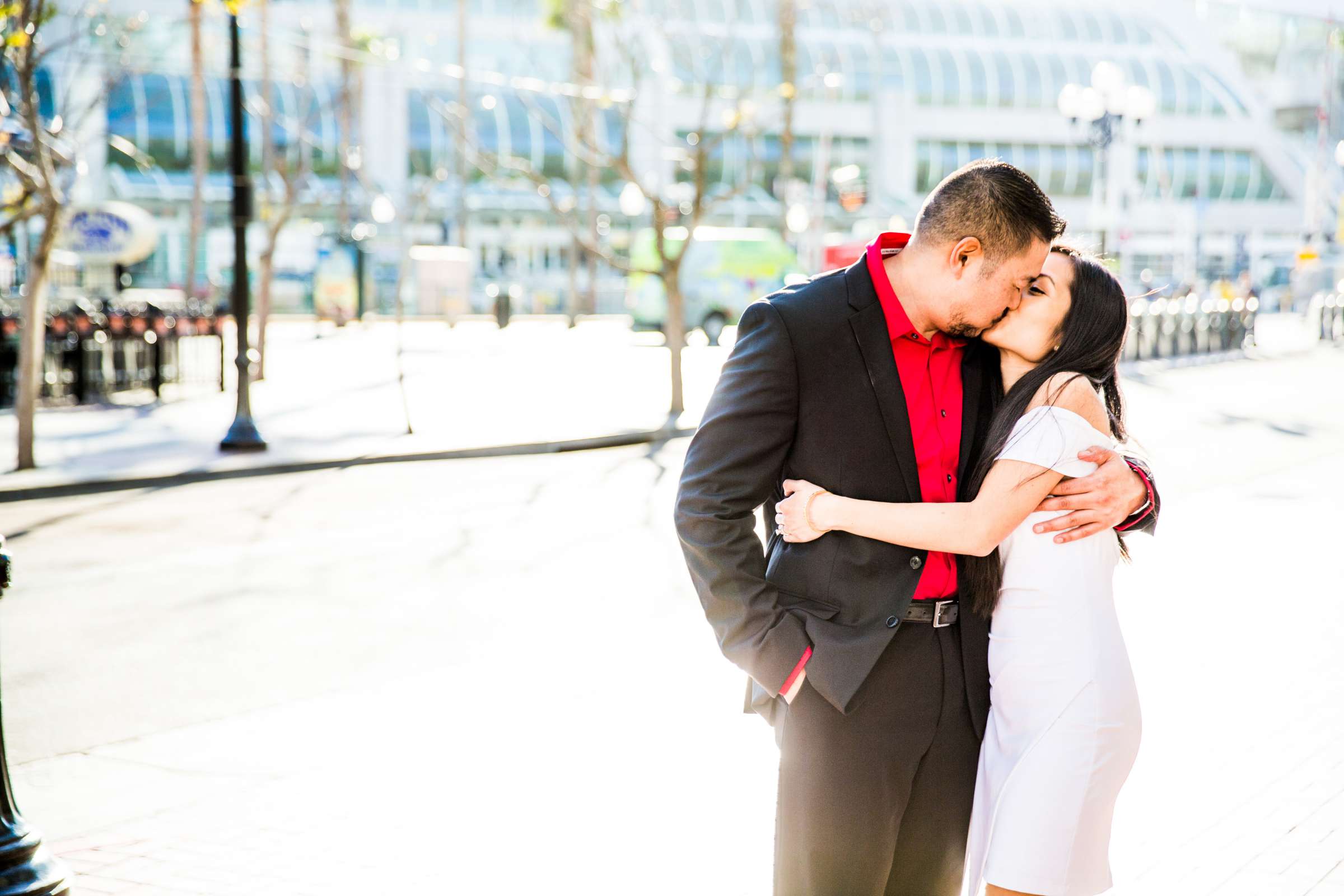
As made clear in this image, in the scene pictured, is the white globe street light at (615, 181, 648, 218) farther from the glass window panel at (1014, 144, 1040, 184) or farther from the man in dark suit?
the man in dark suit

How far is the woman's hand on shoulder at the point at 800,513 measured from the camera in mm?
2508

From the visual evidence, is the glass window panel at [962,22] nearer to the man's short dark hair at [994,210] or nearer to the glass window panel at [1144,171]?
the glass window panel at [1144,171]

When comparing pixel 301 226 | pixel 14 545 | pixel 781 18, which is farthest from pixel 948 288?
pixel 301 226

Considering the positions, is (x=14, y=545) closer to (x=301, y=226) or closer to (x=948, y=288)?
(x=948, y=288)

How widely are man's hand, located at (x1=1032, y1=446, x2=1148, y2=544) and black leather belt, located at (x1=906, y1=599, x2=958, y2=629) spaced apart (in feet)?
0.76

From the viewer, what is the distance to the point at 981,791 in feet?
8.74

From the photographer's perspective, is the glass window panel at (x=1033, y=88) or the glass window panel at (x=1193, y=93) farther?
the glass window panel at (x=1193, y=93)

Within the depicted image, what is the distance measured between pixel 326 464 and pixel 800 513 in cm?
1169

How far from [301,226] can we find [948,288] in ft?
154

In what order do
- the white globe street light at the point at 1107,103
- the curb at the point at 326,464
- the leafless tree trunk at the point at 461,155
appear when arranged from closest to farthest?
the curb at the point at 326,464, the white globe street light at the point at 1107,103, the leafless tree trunk at the point at 461,155

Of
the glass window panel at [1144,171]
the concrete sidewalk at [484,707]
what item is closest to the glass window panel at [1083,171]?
the glass window panel at [1144,171]

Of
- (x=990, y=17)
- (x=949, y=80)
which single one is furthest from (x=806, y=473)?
(x=990, y=17)

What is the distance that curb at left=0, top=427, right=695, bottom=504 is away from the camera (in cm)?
1182

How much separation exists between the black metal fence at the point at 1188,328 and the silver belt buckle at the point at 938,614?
96.7 feet
